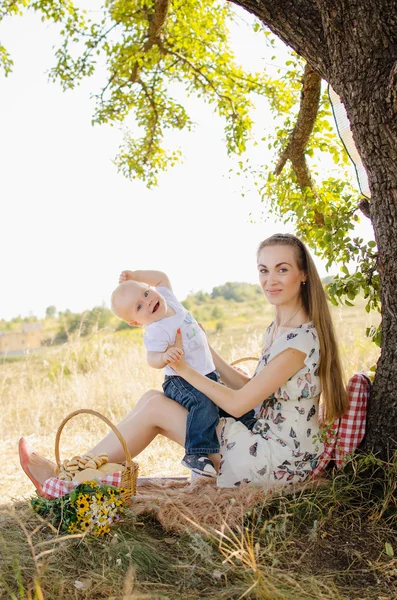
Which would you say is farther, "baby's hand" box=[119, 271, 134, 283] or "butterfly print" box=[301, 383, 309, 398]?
"baby's hand" box=[119, 271, 134, 283]

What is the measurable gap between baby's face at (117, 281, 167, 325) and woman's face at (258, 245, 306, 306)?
1.85 feet

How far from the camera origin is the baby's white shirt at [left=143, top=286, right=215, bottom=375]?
3.19 meters

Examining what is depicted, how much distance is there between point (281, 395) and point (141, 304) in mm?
837

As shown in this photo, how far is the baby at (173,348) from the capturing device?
3049 mm

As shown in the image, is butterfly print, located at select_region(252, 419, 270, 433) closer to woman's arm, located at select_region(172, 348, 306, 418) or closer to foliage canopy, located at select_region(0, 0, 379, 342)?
woman's arm, located at select_region(172, 348, 306, 418)

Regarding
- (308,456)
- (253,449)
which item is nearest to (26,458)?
(253,449)

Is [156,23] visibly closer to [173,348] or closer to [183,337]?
[183,337]

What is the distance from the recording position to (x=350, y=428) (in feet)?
9.77

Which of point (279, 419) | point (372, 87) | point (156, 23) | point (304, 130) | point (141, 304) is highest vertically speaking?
point (156, 23)

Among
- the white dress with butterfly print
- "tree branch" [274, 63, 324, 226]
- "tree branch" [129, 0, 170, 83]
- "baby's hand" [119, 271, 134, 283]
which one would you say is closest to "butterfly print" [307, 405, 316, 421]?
the white dress with butterfly print

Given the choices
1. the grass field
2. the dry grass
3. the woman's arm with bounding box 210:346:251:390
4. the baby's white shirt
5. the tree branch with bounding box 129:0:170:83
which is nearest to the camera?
the grass field

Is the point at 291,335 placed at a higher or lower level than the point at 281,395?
higher

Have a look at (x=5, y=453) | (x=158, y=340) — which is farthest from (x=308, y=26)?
(x=5, y=453)

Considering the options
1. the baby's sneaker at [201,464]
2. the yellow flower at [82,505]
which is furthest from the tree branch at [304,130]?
the yellow flower at [82,505]
